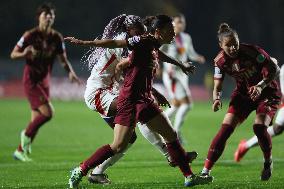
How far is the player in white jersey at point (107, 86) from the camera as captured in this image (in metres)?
8.63

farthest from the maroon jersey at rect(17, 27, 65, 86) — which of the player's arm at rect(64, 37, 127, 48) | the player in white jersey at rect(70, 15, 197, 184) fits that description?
the player's arm at rect(64, 37, 127, 48)

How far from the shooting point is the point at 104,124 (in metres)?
20.0

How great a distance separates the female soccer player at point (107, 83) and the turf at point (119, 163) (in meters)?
0.32

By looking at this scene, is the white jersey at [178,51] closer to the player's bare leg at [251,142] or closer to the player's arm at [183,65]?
the player's bare leg at [251,142]

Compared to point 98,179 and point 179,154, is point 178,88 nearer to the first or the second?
point 98,179

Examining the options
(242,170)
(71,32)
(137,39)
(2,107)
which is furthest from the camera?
(71,32)

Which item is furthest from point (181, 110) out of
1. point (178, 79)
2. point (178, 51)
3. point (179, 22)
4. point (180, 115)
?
point (179, 22)

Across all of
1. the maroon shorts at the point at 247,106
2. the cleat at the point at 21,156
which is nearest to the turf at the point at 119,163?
the cleat at the point at 21,156

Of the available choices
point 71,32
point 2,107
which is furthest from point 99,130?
point 71,32

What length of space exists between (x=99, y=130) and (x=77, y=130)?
54 centimetres

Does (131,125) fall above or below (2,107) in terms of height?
above

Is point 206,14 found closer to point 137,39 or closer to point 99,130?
point 99,130

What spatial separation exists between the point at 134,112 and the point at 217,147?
137 cm

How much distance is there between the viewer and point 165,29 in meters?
7.95
